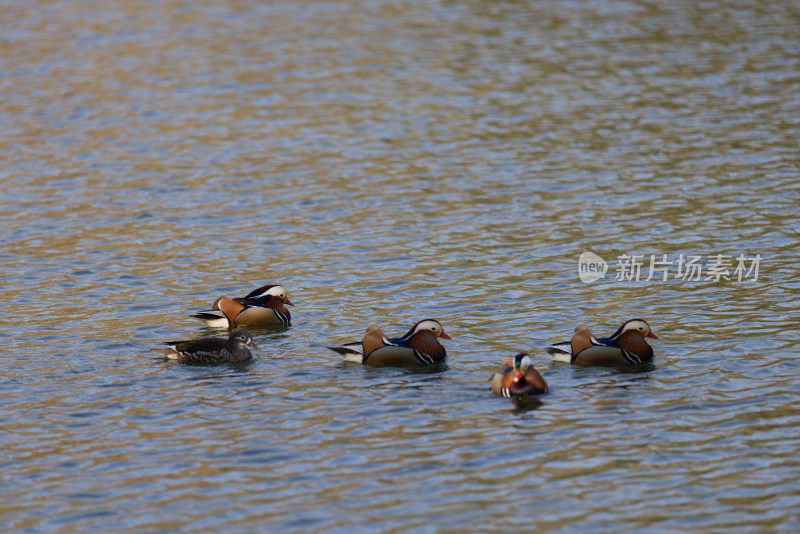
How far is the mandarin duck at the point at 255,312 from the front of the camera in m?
16.8

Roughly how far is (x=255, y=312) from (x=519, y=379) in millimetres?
5009

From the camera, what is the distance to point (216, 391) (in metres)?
14.2

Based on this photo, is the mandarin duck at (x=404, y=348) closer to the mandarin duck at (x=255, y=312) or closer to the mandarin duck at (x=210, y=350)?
the mandarin duck at (x=210, y=350)

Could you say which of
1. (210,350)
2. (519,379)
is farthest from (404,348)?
(210,350)

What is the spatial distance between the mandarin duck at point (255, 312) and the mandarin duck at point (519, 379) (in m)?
4.44

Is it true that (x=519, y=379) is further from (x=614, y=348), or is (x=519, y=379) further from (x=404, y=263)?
(x=404, y=263)

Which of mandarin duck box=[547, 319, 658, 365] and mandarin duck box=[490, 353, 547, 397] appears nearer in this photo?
mandarin duck box=[490, 353, 547, 397]

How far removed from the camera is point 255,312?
55.1 ft

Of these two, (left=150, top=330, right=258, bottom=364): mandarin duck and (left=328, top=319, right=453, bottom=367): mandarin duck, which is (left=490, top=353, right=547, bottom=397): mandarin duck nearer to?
(left=328, top=319, right=453, bottom=367): mandarin duck

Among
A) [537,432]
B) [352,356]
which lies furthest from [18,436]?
[537,432]

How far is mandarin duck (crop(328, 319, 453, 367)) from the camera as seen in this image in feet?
48.4

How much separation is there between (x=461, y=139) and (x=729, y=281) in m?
11.4

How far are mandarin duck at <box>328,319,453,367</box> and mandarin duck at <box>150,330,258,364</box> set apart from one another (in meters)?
1.41

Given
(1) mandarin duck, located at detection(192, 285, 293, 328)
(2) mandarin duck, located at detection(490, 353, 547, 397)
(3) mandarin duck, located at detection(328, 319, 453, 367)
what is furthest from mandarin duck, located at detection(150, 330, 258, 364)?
(2) mandarin duck, located at detection(490, 353, 547, 397)
